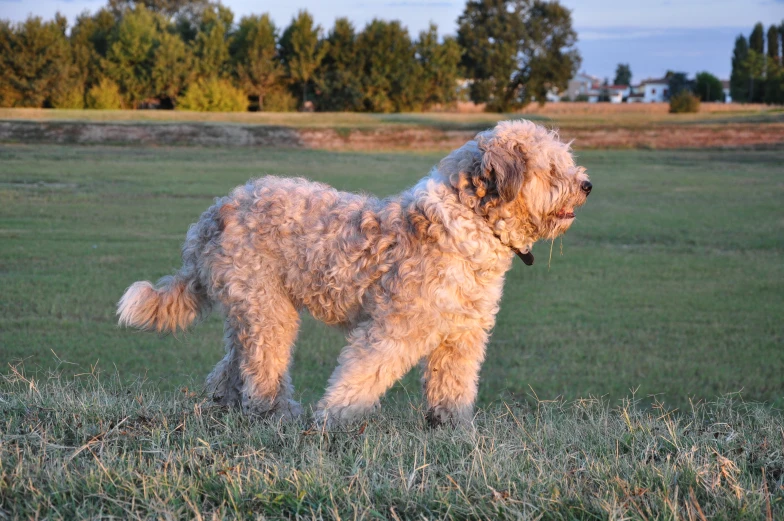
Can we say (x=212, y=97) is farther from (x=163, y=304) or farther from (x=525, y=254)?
(x=525, y=254)

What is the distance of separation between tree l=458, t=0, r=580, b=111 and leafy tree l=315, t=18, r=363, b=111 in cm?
1117

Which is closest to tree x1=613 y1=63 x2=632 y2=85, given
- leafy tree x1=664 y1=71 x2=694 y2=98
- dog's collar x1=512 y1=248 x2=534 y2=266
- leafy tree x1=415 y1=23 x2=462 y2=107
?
leafy tree x1=664 y1=71 x2=694 y2=98

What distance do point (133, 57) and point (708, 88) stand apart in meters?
71.8

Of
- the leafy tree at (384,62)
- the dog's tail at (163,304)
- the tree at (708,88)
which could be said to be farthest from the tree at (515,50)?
the dog's tail at (163,304)

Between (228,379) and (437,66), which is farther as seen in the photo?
(437,66)

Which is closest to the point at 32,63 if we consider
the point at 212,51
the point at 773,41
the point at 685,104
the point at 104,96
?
the point at 104,96

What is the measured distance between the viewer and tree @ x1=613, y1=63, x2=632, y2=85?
6614 inches

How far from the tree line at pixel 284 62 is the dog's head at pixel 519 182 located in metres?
39.1

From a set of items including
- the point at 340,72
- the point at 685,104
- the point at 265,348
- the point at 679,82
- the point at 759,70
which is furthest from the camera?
the point at 679,82

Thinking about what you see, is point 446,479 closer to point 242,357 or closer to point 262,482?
point 262,482

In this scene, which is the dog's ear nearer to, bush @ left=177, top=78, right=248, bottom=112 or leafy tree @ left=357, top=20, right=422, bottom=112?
bush @ left=177, top=78, right=248, bottom=112

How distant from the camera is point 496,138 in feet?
19.0

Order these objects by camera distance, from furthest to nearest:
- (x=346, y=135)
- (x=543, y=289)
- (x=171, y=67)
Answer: (x=171, y=67) < (x=346, y=135) < (x=543, y=289)

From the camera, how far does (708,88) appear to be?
102625mm
